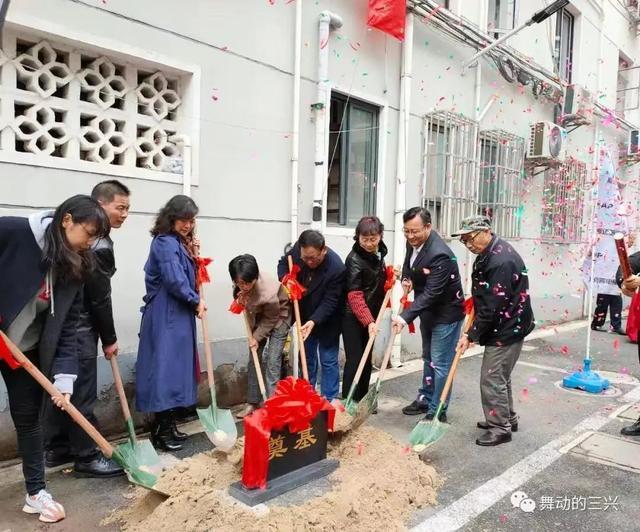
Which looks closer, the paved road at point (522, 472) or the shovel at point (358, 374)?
the paved road at point (522, 472)

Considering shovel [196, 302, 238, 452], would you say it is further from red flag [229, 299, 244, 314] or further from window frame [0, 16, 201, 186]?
window frame [0, 16, 201, 186]

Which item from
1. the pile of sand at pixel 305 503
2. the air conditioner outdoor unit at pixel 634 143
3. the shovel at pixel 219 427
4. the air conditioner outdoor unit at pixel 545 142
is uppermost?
the air conditioner outdoor unit at pixel 634 143

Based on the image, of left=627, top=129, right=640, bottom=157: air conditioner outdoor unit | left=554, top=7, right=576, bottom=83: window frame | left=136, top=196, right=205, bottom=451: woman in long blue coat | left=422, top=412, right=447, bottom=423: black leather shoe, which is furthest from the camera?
left=627, top=129, right=640, bottom=157: air conditioner outdoor unit

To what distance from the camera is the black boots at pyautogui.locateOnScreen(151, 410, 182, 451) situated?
12.2 feet

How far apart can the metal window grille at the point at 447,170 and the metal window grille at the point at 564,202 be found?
2667 millimetres

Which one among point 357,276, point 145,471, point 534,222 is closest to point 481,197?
point 534,222

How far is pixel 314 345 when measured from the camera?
4.45 meters

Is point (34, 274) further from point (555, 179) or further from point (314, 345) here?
point (555, 179)

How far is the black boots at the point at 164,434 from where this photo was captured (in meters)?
3.72

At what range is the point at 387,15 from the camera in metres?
5.71

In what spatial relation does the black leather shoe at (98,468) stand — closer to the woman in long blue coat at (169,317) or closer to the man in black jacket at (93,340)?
the man in black jacket at (93,340)

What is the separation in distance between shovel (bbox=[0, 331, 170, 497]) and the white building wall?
963 millimetres

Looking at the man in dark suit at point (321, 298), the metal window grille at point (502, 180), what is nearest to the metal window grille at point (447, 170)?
the metal window grille at point (502, 180)

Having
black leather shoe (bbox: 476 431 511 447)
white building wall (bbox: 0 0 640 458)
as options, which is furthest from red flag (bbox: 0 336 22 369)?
black leather shoe (bbox: 476 431 511 447)
